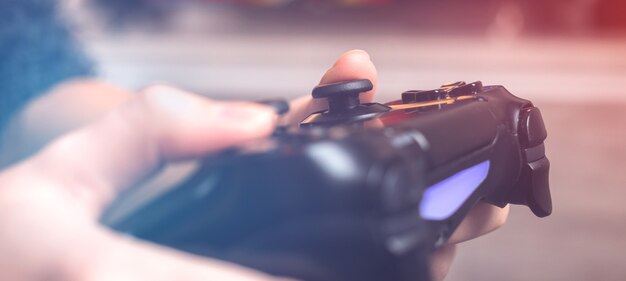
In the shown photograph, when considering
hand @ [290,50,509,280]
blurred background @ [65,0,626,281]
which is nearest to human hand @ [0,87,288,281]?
hand @ [290,50,509,280]

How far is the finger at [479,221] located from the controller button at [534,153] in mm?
32

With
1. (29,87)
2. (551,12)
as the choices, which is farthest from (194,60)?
(29,87)

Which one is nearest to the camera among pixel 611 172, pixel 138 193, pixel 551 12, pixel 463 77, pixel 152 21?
pixel 138 193

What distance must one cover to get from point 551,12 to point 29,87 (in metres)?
1.97

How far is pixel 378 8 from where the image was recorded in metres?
2.08

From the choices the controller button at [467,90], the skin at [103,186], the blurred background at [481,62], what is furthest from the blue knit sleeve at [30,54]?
the blurred background at [481,62]

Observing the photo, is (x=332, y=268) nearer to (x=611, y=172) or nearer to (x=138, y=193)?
(x=138, y=193)

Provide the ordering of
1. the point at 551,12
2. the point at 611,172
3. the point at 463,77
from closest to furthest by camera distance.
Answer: the point at 611,172 < the point at 463,77 < the point at 551,12

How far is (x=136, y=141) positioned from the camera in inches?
6.4

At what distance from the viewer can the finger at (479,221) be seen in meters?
0.35

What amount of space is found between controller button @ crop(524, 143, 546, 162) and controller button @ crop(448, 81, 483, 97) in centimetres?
4

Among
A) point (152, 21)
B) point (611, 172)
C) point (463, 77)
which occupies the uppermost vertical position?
point (152, 21)

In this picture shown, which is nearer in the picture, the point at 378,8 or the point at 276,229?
the point at 276,229

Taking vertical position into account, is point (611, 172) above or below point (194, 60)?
below
